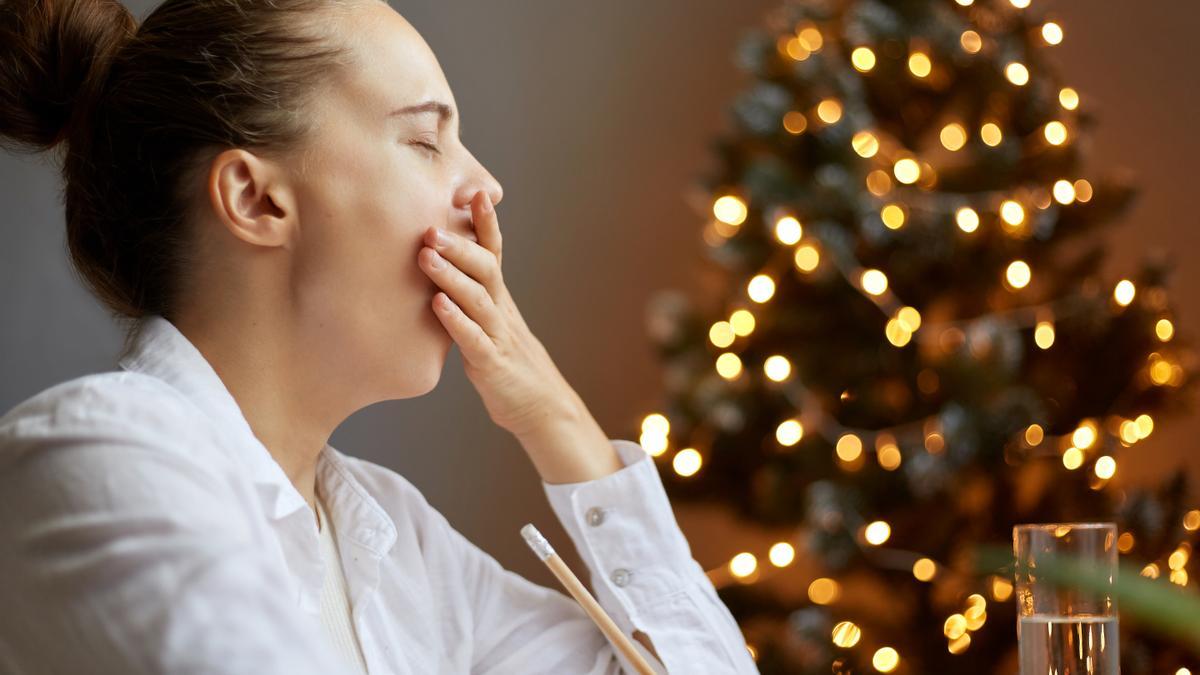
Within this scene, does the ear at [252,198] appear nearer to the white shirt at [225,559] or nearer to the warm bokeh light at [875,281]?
the white shirt at [225,559]

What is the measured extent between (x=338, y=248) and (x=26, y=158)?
46.2 inches

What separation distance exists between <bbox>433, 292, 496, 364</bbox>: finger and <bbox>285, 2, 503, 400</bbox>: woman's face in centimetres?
1

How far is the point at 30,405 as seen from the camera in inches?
30.9

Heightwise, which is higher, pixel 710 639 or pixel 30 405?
pixel 30 405

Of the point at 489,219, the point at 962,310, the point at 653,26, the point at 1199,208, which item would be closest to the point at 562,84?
the point at 653,26

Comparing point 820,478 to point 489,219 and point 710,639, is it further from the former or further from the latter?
point 489,219

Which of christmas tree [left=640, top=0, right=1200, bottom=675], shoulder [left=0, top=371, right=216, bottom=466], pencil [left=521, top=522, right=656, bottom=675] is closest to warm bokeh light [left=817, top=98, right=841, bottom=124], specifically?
christmas tree [left=640, top=0, right=1200, bottom=675]

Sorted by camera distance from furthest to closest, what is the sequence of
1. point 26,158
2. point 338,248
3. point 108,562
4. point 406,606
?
point 26,158 → point 406,606 → point 338,248 → point 108,562

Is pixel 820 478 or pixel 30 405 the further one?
pixel 820 478

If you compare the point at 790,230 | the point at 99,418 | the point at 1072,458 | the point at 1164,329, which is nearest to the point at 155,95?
the point at 99,418

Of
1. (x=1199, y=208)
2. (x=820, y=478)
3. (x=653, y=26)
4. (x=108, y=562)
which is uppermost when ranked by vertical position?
(x=653, y=26)

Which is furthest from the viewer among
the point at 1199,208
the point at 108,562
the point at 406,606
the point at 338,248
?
the point at 1199,208

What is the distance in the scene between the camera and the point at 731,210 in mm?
1986

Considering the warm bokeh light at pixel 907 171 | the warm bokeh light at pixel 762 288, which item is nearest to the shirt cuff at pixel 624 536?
the warm bokeh light at pixel 762 288
